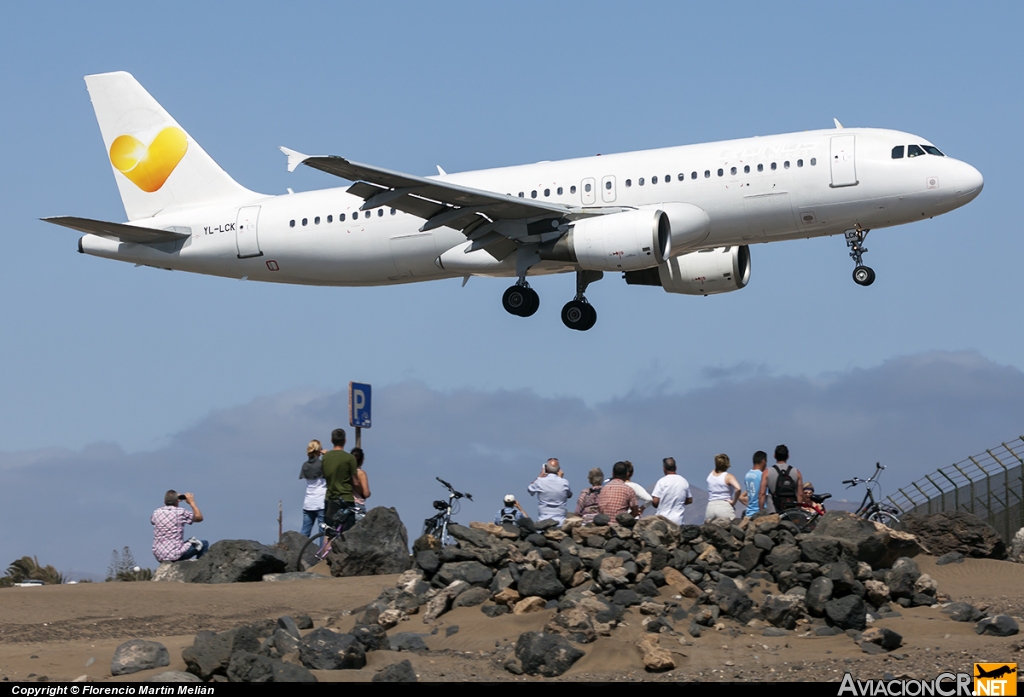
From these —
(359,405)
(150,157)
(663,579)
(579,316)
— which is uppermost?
(150,157)

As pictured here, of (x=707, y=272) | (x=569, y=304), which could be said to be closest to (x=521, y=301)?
(x=569, y=304)

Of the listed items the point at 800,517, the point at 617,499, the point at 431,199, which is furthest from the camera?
the point at 431,199

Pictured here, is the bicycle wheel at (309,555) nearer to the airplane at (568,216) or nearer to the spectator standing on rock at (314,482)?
the spectator standing on rock at (314,482)

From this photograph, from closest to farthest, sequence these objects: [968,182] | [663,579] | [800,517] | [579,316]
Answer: [663,579]
[800,517]
[968,182]
[579,316]

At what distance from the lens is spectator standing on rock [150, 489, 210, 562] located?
747 inches

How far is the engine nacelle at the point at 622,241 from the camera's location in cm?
2509

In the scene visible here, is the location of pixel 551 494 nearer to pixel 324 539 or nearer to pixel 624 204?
pixel 324 539

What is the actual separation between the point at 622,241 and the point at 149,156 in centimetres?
1539

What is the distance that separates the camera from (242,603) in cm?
1706

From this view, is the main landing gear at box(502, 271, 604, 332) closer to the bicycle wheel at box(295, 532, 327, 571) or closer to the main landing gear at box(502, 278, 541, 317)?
the main landing gear at box(502, 278, 541, 317)

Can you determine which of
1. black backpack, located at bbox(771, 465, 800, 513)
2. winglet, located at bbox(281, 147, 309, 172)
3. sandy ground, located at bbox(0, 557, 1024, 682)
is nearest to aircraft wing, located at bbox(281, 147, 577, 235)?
winglet, located at bbox(281, 147, 309, 172)

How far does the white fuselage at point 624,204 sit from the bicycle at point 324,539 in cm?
970

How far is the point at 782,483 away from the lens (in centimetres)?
1688

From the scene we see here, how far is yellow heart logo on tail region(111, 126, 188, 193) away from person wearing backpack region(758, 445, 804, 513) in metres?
21.8
